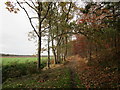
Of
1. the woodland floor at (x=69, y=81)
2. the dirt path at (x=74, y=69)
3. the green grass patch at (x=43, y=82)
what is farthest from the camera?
the dirt path at (x=74, y=69)

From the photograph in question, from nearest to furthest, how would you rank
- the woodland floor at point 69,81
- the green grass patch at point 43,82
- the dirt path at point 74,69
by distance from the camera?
1. the woodland floor at point 69,81
2. the green grass patch at point 43,82
3. the dirt path at point 74,69

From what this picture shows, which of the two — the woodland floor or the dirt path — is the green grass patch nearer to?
the woodland floor

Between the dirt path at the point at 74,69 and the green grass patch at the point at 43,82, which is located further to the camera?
the dirt path at the point at 74,69

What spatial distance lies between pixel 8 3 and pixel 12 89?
338 inches

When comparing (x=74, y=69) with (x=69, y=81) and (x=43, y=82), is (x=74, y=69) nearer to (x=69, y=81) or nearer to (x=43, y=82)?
(x=69, y=81)

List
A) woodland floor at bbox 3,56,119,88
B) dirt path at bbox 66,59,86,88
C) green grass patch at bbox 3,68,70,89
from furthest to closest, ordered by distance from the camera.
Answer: dirt path at bbox 66,59,86,88, green grass patch at bbox 3,68,70,89, woodland floor at bbox 3,56,119,88

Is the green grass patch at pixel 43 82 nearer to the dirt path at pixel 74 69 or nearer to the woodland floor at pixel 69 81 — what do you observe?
the woodland floor at pixel 69 81

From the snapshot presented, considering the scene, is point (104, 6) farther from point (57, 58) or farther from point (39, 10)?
point (57, 58)

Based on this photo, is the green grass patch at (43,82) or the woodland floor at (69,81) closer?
the woodland floor at (69,81)

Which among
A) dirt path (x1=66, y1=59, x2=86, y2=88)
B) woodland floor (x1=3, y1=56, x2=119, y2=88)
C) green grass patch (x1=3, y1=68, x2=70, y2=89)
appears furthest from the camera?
dirt path (x1=66, y1=59, x2=86, y2=88)

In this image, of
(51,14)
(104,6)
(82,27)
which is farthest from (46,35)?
(104,6)

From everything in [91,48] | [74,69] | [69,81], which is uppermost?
[91,48]

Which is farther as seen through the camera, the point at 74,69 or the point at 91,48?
the point at 91,48

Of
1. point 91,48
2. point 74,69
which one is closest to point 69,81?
point 74,69
